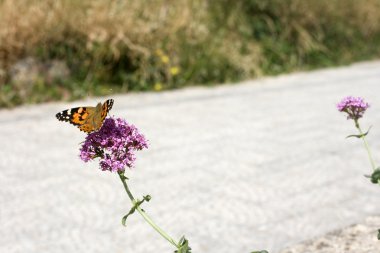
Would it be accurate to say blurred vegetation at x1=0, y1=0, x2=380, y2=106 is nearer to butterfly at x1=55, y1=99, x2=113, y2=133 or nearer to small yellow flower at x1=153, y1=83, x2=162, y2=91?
small yellow flower at x1=153, y1=83, x2=162, y2=91

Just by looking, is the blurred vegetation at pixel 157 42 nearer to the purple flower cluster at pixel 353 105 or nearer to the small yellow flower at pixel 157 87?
the small yellow flower at pixel 157 87

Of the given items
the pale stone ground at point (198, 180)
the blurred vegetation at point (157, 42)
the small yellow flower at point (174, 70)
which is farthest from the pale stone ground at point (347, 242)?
the small yellow flower at point (174, 70)

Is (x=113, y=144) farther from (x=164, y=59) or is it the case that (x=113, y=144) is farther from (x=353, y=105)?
(x=164, y=59)

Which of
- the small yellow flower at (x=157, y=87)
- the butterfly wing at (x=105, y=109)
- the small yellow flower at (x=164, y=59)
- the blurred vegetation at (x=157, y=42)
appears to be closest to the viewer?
the butterfly wing at (x=105, y=109)

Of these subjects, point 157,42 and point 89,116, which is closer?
point 89,116

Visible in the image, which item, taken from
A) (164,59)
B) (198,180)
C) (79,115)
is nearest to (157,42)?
(164,59)

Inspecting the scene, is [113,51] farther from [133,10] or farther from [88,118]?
[88,118]
